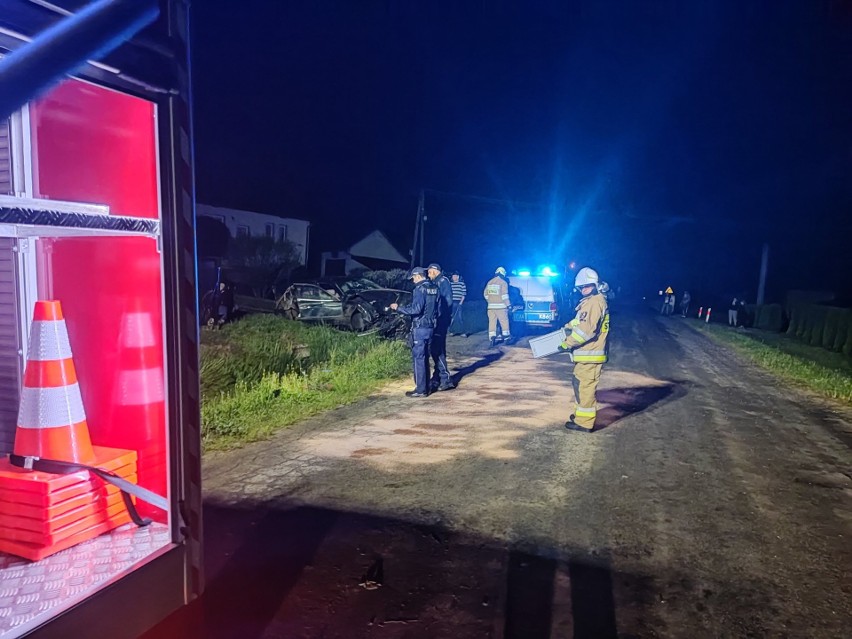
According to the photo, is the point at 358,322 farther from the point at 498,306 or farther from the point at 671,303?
the point at 671,303

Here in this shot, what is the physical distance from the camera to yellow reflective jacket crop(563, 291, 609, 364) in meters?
6.79

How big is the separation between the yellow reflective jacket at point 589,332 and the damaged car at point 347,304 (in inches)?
340

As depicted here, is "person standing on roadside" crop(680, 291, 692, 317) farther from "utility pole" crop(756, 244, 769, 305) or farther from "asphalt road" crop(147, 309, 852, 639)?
"asphalt road" crop(147, 309, 852, 639)

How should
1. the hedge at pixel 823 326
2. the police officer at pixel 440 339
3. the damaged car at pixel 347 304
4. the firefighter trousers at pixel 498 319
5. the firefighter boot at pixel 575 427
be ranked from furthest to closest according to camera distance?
the damaged car at pixel 347 304
the hedge at pixel 823 326
the firefighter trousers at pixel 498 319
the police officer at pixel 440 339
the firefighter boot at pixel 575 427

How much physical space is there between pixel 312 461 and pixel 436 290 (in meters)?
3.54

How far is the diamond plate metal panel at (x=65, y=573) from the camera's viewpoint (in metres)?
2.16

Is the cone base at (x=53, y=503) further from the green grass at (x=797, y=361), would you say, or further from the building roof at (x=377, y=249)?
the building roof at (x=377, y=249)

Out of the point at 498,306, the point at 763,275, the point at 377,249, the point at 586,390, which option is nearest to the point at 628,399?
the point at 586,390

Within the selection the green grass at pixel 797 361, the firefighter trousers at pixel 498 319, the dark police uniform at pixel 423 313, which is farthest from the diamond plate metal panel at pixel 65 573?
the firefighter trousers at pixel 498 319

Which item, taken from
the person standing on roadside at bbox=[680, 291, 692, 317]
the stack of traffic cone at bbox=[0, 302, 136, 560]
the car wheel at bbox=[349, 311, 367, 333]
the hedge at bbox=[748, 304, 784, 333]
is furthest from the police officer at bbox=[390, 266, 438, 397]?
the person standing on roadside at bbox=[680, 291, 692, 317]

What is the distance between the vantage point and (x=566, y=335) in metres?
7.23

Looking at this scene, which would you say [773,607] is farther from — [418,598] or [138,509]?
[138,509]

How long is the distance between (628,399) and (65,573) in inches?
313

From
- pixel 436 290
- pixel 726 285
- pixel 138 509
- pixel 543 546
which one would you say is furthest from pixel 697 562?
pixel 726 285
